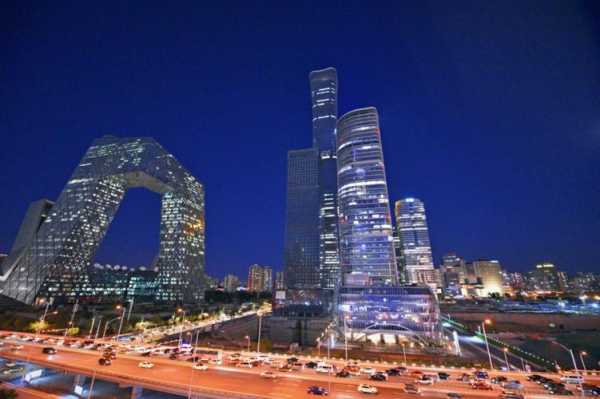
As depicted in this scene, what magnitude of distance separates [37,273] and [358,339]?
101240 mm

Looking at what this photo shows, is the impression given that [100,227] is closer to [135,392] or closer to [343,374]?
[135,392]

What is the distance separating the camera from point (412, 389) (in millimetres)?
23734

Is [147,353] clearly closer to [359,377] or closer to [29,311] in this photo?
[359,377]

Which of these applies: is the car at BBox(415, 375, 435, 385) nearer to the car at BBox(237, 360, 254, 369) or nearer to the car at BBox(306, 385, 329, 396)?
the car at BBox(306, 385, 329, 396)

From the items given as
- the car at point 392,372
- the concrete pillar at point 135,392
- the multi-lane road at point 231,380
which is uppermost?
the car at point 392,372

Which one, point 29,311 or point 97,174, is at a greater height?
point 97,174

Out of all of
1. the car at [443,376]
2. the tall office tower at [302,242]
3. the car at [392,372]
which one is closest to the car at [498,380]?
the car at [443,376]

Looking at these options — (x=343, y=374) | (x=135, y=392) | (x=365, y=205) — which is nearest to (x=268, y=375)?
(x=343, y=374)

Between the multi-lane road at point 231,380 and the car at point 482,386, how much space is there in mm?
642

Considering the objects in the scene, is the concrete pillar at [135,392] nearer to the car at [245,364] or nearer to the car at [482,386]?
the car at [245,364]

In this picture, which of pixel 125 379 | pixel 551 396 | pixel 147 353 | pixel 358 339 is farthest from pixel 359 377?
pixel 358 339

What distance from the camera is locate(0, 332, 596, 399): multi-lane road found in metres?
23.4

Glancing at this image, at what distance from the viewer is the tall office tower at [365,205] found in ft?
453

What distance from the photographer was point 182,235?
13975 cm
